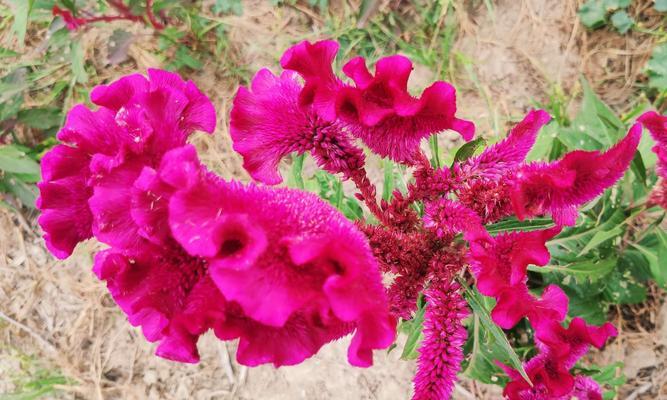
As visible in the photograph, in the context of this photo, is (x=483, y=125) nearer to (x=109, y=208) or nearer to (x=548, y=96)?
(x=548, y=96)

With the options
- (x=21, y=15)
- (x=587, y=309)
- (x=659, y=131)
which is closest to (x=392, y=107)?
(x=659, y=131)

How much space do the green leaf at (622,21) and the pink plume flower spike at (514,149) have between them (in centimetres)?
168

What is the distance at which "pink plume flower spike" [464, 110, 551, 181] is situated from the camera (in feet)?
3.44

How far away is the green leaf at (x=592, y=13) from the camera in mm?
2430

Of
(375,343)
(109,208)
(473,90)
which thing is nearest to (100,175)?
(109,208)

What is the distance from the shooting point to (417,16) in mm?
2604

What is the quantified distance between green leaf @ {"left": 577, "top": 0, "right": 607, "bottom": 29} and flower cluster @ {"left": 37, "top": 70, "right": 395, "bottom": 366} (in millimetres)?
2051

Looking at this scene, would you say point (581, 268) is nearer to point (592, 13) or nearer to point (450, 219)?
point (450, 219)

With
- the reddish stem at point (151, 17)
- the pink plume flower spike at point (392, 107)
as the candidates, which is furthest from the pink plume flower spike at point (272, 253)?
the reddish stem at point (151, 17)

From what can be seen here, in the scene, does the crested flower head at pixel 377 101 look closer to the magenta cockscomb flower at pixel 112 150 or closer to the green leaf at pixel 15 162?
the magenta cockscomb flower at pixel 112 150

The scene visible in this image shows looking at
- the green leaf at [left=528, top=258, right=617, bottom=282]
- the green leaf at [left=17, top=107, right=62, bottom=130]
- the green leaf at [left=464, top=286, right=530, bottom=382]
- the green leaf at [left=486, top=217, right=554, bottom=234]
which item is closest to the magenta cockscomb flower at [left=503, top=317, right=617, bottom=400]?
the green leaf at [left=464, top=286, right=530, bottom=382]

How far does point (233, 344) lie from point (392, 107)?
1801mm

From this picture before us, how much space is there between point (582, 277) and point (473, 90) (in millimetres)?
1085

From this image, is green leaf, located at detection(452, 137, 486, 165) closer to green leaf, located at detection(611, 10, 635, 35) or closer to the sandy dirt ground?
the sandy dirt ground
